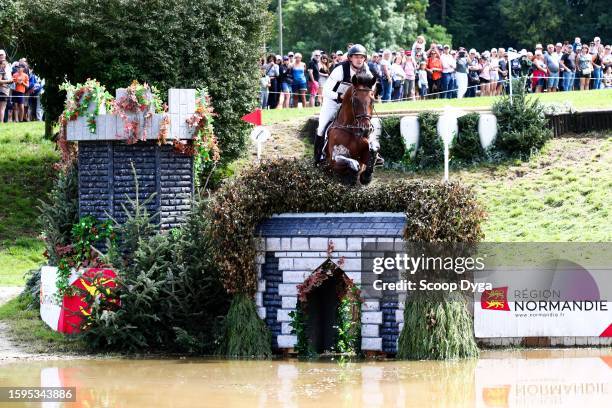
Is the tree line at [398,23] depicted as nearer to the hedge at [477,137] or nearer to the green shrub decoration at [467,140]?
the hedge at [477,137]

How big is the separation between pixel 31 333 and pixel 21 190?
36.5 feet

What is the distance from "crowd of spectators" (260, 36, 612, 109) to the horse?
48.8ft

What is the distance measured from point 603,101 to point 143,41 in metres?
12.0

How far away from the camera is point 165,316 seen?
64.7ft

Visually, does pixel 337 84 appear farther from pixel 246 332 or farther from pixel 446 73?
pixel 446 73

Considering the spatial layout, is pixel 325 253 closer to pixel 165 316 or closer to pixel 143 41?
pixel 165 316

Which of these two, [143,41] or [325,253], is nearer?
[325,253]

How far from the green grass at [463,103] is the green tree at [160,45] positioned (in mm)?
3370

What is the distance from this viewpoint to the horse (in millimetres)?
19531

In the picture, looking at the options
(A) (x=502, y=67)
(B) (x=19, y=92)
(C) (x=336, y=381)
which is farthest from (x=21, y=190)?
(C) (x=336, y=381)

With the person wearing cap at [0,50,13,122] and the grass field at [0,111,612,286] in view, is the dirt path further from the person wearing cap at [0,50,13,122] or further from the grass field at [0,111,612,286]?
the person wearing cap at [0,50,13,122]

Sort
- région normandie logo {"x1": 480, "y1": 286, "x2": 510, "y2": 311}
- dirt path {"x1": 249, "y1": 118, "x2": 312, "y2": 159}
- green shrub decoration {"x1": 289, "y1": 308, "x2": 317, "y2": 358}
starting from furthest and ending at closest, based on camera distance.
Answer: dirt path {"x1": 249, "y1": 118, "x2": 312, "y2": 159} → green shrub decoration {"x1": 289, "y1": 308, "x2": 317, "y2": 358} → région normandie logo {"x1": 480, "y1": 286, "x2": 510, "y2": 311}

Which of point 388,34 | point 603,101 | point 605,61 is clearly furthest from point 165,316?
point 388,34

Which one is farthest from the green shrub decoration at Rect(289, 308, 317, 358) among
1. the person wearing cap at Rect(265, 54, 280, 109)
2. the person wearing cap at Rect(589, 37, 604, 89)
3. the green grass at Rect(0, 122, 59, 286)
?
the person wearing cap at Rect(589, 37, 604, 89)
